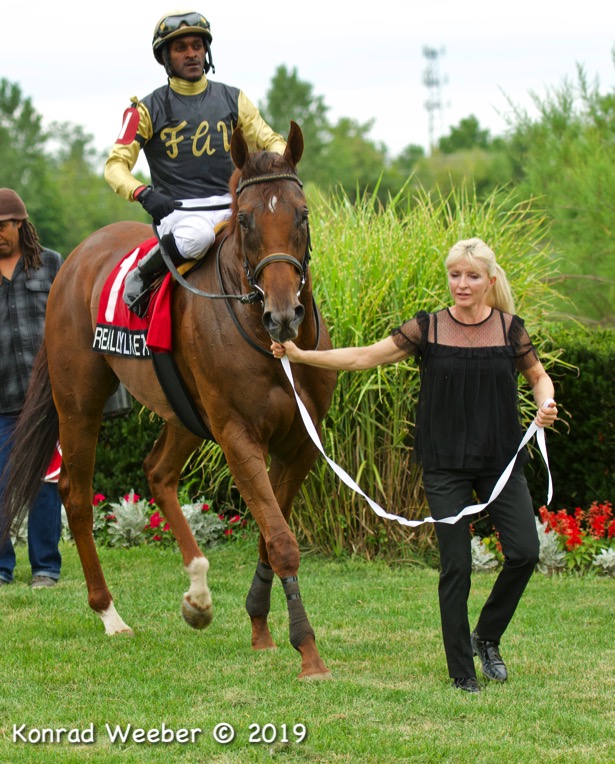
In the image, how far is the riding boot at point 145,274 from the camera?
5.21 m

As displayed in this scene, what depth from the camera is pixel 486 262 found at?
457 centimetres

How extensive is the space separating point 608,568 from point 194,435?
9.82 feet

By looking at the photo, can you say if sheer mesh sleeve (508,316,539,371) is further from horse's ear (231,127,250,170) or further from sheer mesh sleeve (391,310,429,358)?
horse's ear (231,127,250,170)

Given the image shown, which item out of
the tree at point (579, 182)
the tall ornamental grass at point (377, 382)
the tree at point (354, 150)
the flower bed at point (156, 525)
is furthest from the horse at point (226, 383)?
the tree at point (354, 150)

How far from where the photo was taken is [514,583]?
463 centimetres

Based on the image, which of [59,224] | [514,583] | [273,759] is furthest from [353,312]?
[59,224]

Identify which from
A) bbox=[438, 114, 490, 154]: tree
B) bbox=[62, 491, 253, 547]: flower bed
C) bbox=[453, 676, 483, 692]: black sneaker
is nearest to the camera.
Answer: bbox=[453, 676, 483, 692]: black sneaker

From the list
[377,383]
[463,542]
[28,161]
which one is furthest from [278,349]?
Result: [28,161]

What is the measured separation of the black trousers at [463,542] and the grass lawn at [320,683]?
24 cm

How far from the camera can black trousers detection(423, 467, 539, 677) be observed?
4539 millimetres

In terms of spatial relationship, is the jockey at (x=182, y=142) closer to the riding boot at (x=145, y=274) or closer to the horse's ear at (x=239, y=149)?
the riding boot at (x=145, y=274)

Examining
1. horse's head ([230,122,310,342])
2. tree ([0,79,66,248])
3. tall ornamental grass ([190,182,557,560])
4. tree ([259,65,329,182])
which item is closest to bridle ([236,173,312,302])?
horse's head ([230,122,310,342])

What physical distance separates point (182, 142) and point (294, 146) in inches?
35.0

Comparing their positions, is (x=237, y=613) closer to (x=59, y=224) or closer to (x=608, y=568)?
(x=608, y=568)
